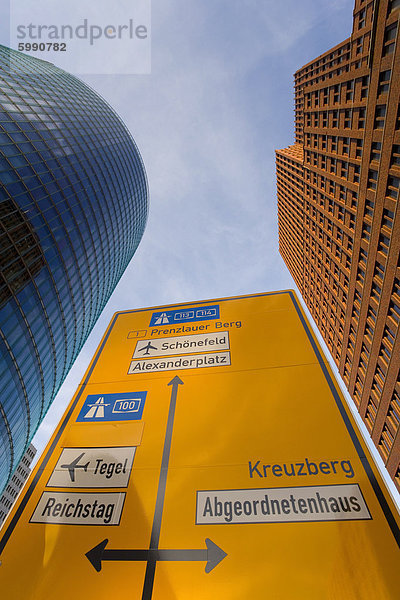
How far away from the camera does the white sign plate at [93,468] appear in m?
5.30

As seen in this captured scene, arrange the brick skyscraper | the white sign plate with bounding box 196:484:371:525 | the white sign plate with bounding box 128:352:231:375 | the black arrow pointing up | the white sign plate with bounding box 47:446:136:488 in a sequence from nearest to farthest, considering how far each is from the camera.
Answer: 1. the black arrow pointing up
2. the white sign plate with bounding box 196:484:371:525
3. the white sign plate with bounding box 47:446:136:488
4. the white sign plate with bounding box 128:352:231:375
5. the brick skyscraper

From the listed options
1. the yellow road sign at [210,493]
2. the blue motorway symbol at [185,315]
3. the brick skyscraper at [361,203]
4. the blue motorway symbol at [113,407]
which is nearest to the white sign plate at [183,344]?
the yellow road sign at [210,493]

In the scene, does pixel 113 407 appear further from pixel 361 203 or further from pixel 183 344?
pixel 361 203

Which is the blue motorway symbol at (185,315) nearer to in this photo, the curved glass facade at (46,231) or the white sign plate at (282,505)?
the white sign plate at (282,505)

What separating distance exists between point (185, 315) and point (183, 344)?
1.53 meters

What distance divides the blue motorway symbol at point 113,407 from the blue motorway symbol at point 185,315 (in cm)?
291

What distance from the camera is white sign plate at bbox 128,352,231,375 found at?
730 cm

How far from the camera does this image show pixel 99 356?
8312 millimetres

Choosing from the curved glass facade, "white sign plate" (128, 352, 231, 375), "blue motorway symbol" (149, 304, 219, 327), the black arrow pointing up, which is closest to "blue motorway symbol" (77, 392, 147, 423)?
"white sign plate" (128, 352, 231, 375)

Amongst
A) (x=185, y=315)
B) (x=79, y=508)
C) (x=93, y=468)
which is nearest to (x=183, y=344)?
(x=185, y=315)

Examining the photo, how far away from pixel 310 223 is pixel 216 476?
194 feet

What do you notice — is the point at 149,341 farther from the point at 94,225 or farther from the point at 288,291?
the point at 94,225

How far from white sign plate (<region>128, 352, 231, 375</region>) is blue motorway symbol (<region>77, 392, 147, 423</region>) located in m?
0.85

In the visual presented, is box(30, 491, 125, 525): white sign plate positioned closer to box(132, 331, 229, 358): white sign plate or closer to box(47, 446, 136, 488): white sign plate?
box(47, 446, 136, 488): white sign plate
